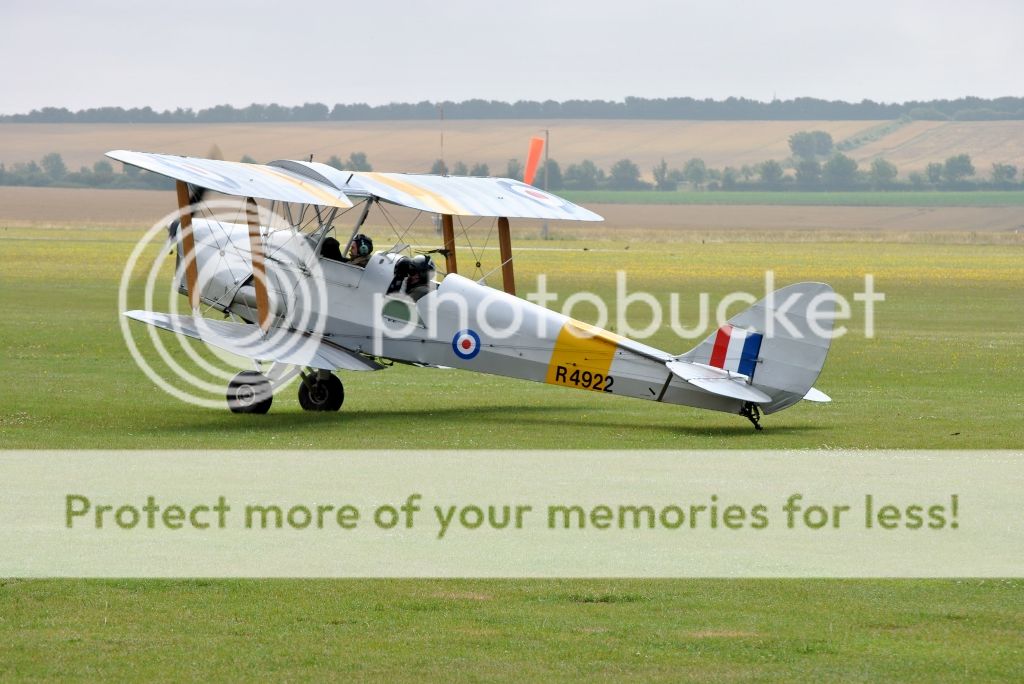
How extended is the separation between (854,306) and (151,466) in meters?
27.3

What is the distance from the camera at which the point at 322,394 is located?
57.2 feet

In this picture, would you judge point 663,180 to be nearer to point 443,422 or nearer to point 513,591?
point 443,422

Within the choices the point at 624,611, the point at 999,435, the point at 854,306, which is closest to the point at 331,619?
the point at 624,611

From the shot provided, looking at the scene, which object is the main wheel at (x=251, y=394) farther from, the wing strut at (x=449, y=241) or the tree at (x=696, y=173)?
the tree at (x=696, y=173)

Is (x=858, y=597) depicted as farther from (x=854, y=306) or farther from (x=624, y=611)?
(x=854, y=306)

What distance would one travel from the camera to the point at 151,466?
1291cm

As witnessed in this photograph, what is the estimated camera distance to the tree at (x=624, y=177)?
163 meters

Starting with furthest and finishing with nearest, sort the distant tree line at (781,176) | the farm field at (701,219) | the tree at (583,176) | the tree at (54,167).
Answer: the distant tree line at (781,176) → the tree at (583,176) → the tree at (54,167) → the farm field at (701,219)

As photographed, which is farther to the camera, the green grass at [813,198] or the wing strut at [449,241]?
the green grass at [813,198]

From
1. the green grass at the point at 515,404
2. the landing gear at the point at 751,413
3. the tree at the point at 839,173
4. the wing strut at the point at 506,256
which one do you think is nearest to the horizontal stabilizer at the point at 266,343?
the green grass at the point at 515,404

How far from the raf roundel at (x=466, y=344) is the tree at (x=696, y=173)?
155m

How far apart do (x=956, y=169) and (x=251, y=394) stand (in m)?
160

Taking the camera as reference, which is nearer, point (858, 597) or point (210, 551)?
point (858, 597)

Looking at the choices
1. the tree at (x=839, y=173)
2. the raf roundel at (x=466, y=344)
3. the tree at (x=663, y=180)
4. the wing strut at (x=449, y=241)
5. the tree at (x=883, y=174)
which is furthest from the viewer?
the tree at (x=839, y=173)
